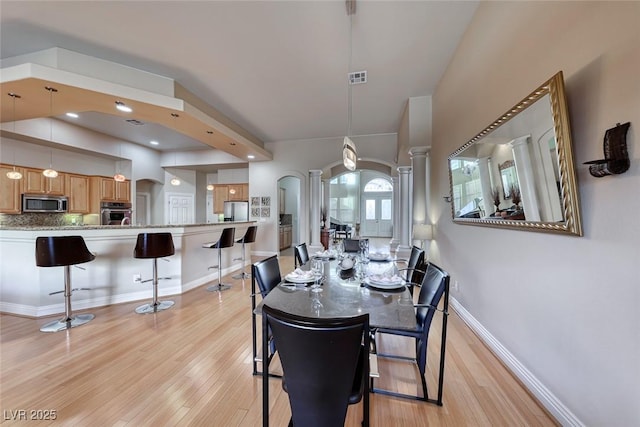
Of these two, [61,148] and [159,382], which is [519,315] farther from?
[61,148]

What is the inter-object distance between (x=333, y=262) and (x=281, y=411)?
4.52ft

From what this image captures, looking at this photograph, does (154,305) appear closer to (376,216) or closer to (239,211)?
(239,211)

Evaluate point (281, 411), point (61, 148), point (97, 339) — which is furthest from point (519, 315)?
point (61, 148)

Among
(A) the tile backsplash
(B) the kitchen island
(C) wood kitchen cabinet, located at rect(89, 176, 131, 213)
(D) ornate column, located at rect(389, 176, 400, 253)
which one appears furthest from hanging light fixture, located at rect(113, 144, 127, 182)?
(D) ornate column, located at rect(389, 176, 400, 253)

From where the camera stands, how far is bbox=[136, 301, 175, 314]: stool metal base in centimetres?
309

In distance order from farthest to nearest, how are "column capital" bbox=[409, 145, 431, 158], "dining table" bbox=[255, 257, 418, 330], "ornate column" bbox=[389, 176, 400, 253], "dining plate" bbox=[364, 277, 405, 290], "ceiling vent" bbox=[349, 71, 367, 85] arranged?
"ornate column" bbox=[389, 176, 400, 253] → "column capital" bbox=[409, 145, 431, 158] → "ceiling vent" bbox=[349, 71, 367, 85] → "dining plate" bbox=[364, 277, 405, 290] → "dining table" bbox=[255, 257, 418, 330]

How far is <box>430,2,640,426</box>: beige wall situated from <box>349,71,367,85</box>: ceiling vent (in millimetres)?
1589

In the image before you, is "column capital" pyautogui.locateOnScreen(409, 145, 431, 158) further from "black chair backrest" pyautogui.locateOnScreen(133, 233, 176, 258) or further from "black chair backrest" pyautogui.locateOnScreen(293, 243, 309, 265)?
"black chair backrest" pyautogui.locateOnScreen(133, 233, 176, 258)

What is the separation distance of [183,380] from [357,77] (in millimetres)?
4169

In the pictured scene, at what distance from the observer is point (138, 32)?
2.74 metres

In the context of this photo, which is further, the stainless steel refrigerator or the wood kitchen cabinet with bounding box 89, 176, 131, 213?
the stainless steel refrigerator

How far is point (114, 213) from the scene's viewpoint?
20.6 ft

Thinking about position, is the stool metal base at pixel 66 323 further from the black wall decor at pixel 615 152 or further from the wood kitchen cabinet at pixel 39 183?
the black wall decor at pixel 615 152

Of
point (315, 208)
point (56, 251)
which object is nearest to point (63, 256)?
point (56, 251)
